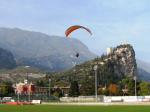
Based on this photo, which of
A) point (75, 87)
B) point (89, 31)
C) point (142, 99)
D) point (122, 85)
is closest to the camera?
point (89, 31)

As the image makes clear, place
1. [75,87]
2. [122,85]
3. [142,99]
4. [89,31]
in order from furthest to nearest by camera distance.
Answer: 1. [122,85]
2. [75,87]
3. [142,99]
4. [89,31]

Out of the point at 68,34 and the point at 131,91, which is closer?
the point at 68,34

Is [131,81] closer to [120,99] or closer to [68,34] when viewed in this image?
[120,99]

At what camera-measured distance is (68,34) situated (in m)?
49.6

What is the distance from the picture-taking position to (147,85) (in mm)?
152625

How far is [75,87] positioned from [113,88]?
15133 mm

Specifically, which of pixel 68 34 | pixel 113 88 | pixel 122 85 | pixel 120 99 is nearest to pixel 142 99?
pixel 120 99

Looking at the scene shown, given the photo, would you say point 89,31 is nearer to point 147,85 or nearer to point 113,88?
point 147,85

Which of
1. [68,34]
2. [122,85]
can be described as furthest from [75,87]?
[68,34]

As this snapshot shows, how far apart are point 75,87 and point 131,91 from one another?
2722cm

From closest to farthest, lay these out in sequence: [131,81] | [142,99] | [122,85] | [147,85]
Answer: [142,99], [147,85], [131,81], [122,85]

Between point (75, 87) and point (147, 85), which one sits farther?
point (75, 87)

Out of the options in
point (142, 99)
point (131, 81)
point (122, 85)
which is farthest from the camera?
point (122, 85)

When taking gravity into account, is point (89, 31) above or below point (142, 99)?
above
